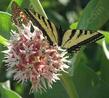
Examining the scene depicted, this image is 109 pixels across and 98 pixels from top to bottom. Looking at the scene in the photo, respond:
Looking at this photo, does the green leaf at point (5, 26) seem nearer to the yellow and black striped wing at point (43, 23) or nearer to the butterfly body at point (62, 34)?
the yellow and black striped wing at point (43, 23)

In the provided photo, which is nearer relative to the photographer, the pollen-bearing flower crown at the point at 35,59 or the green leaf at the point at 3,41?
the pollen-bearing flower crown at the point at 35,59

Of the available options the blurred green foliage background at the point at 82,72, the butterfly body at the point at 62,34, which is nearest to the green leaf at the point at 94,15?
the blurred green foliage background at the point at 82,72

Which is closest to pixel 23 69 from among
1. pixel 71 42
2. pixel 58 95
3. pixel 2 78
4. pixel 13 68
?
pixel 13 68

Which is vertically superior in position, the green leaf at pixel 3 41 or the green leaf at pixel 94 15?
the green leaf at pixel 3 41

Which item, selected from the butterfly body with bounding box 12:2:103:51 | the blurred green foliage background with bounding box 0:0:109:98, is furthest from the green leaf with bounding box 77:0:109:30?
the butterfly body with bounding box 12:2:103:51

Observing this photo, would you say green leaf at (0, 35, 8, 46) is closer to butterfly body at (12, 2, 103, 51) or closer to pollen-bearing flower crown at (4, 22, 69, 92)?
pollen-bearing flower crown at (4, 22, 69, 92)

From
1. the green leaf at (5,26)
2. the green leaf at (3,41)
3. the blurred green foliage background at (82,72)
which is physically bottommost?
the blurred green foliage background at (82,72)

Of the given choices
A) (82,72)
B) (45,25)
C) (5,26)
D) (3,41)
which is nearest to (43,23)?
(45,25)

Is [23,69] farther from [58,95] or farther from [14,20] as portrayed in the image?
[58,95]

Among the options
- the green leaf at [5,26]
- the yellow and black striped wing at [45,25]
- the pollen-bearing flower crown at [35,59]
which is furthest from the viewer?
the green leaf at [5,26]
